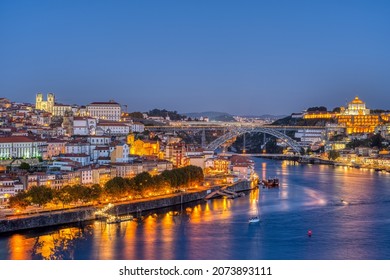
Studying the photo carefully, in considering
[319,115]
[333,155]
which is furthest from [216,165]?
[319,115]

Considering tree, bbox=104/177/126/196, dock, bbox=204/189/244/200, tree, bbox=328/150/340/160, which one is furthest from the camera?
tree, bbox=328/150/340/160

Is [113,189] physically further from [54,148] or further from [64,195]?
[54,148]

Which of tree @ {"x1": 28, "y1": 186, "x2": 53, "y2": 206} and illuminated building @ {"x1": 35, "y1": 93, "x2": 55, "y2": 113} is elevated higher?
illuminated building @ {"x1": 35, "y1": 93, "x2": 55, "y2": 113}

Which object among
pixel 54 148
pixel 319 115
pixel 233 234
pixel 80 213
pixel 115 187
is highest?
pixel 319 115

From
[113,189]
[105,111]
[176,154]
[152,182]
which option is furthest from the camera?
[105,111]

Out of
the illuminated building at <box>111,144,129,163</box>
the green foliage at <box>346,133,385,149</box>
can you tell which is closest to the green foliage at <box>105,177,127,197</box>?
the illuminated building at <box>111,144,129,163</box>

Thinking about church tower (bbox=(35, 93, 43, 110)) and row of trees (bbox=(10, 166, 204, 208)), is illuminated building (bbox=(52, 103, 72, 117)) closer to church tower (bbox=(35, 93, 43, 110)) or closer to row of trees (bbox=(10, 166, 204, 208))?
church tower (bbox=(35, 93, 43, 110))

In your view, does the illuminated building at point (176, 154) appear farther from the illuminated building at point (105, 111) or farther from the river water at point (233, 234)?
the illuminated building at point (105, 111)
